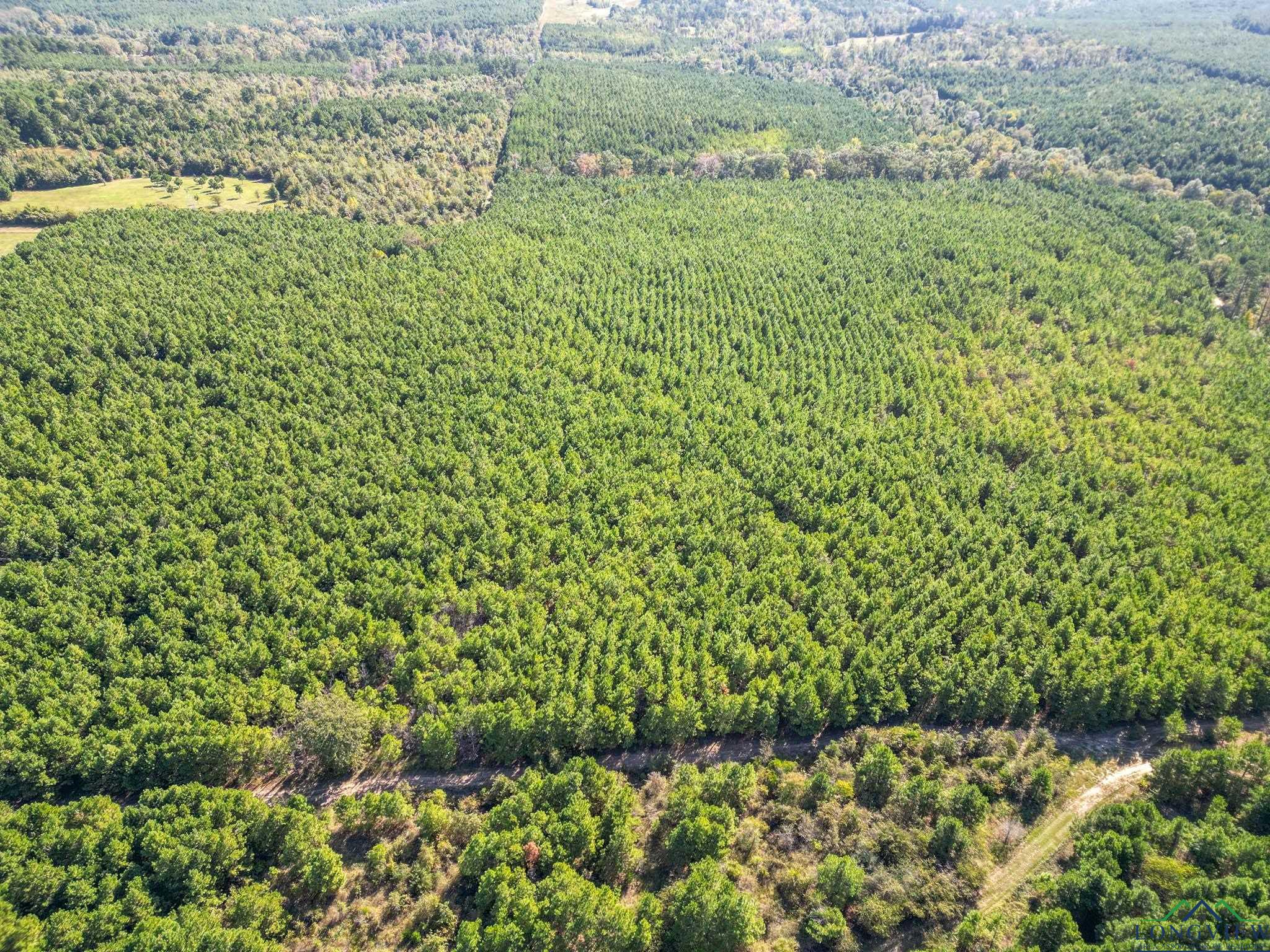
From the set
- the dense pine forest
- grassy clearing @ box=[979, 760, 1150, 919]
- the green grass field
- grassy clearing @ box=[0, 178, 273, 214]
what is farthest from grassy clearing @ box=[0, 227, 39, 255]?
grassy clearing @ box=[979, 760, 1150, 919]

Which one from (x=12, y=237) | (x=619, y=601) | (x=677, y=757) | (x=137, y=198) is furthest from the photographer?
(x=137, y=198)

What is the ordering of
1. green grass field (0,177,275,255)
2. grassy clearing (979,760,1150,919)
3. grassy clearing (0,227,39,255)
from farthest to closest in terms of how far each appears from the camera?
green grass field (0,177,275,255), grassy clearing (0,227,39,255), grassy clearing (979,760,1150,919)

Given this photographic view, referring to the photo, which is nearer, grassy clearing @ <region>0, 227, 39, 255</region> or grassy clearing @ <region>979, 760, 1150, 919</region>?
grassy clearing @ <region>979, 760, 1150, 919</region>

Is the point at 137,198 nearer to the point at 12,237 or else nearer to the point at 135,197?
the point at 135,197

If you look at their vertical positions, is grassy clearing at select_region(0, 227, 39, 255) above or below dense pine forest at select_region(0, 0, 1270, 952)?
above

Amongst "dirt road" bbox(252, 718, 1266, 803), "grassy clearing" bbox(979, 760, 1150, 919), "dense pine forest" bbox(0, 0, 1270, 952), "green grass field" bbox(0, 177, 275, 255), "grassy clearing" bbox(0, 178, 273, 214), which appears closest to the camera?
"dense pine forest" bbox(0, 0, 1270, 952)

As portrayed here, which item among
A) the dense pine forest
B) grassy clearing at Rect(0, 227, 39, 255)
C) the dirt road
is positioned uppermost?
grassy clearing at Rect(0, 227, 39, 255)

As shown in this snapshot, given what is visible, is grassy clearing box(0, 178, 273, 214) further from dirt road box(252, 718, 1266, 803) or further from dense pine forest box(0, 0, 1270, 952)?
dirt road box(252, 718, 1266, 803)

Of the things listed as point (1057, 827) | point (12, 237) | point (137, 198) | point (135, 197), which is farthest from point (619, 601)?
point (135, 197)
